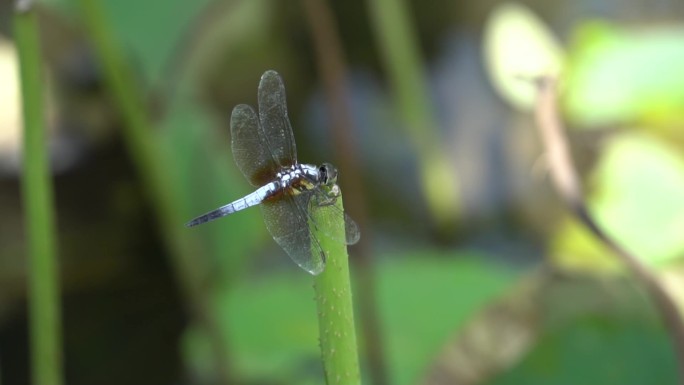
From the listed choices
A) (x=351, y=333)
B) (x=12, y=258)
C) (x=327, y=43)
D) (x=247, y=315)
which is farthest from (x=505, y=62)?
(x=12, y=258)

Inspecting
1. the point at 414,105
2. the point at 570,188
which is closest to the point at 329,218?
the point at 570,188

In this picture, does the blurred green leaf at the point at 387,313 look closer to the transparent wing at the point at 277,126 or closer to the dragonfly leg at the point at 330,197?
the transparent wing at the point at 277,126

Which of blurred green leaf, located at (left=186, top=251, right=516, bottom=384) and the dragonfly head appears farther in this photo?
blurred green leaf, located at (left=186, top=251, right=516, bottom=384)

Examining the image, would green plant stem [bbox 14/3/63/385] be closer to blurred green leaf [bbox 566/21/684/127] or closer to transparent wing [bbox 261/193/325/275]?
transparent wing [bbox 261/193/325/275]

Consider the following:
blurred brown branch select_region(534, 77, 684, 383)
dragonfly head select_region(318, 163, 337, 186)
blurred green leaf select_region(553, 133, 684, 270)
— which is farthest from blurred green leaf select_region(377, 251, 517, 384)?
dragonfly head select_region(318, 163, 337, 186)

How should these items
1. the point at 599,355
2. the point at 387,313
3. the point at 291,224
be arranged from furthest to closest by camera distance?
the point at 387,313 → the point at 599,355 → the point at 291,224

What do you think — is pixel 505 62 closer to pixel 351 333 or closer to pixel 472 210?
pixel 472 210

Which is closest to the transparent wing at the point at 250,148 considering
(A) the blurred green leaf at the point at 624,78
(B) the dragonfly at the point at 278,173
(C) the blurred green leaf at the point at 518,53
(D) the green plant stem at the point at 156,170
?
(B) the dragonfly at the point at 278,173

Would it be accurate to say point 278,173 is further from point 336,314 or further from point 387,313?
point 387,313
